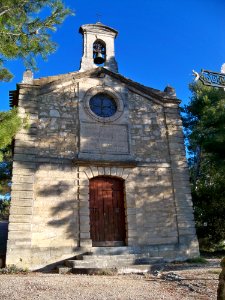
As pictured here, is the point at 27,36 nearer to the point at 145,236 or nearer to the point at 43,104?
the point at 43,104

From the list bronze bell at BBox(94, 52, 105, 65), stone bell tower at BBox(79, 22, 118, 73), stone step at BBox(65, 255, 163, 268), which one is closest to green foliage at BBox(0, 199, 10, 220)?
bronze bell at BBox(94, 52, 105, 65)

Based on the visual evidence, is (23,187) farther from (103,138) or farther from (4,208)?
(4,208)

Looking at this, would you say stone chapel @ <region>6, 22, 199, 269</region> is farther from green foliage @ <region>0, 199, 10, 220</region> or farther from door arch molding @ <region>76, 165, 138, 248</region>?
green foliage @ <region>0, 199, 10, 220</region>

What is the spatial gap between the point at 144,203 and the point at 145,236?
3.42 feet

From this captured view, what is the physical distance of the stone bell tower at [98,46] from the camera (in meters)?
12.3

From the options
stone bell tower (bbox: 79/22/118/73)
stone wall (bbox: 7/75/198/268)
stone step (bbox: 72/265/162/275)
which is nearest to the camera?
stone step (bbox: 72/265/162/275)

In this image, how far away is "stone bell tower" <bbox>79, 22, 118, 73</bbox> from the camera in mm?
12311

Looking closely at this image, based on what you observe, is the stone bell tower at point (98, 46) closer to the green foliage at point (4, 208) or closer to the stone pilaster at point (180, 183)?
the stone pilaster at point (180, 183)

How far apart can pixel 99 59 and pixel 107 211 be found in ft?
19.4

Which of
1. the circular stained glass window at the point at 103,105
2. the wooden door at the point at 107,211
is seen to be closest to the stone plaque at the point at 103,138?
the circular stained glass window at the point at 103,105

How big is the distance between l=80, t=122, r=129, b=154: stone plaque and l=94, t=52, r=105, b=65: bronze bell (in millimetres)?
2949

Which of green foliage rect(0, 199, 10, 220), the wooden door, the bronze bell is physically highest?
the bronze bell

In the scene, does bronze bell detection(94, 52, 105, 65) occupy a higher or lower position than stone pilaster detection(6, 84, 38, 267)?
higher

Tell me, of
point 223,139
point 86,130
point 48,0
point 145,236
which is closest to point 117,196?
point 145,236
